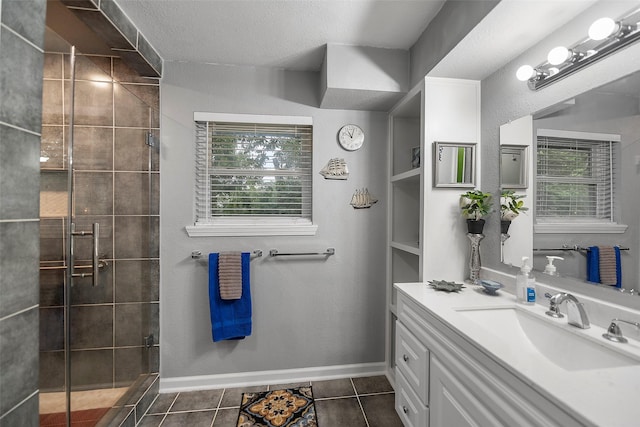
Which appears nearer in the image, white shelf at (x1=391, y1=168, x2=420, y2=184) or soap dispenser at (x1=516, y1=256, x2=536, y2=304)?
soap dispenser at (x1=516, y1=256, x2=536, y2=304)

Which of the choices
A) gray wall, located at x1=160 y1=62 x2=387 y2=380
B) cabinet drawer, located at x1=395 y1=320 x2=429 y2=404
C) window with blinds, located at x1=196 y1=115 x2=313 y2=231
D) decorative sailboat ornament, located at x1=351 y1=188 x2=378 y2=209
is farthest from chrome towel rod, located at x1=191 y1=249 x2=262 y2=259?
cabinet drawer, located at x1=395 y1=320 x2=429 y2=404

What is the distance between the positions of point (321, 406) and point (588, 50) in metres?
2.31

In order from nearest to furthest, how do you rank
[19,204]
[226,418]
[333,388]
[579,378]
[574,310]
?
[579,378] < [19,204] < [574,310] < [226,418] < [333,388]

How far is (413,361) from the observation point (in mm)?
1306

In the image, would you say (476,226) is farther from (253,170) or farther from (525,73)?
(253,170)

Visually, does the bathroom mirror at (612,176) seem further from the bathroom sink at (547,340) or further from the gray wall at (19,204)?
the gray wall at (19,204)

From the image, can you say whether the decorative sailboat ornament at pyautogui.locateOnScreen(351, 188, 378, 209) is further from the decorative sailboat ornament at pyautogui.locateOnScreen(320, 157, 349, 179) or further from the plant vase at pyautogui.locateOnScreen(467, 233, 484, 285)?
the plant vase at pyautogui.locateOnScreen(467, 233, 484, 285)

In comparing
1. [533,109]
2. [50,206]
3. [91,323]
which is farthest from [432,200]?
[91,323]

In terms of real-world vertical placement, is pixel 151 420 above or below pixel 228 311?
below

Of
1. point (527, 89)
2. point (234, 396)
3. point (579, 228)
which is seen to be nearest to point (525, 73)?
point (527, 89)

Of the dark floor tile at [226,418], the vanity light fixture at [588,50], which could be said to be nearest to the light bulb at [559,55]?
the vanity light fixture at [588,50]

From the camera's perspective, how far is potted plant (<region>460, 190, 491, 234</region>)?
5.05 feet

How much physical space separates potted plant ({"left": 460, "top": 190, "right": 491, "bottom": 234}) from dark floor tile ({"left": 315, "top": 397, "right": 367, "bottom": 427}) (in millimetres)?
1371

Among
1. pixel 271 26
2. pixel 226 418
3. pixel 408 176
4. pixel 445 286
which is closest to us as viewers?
pixel 445 286
